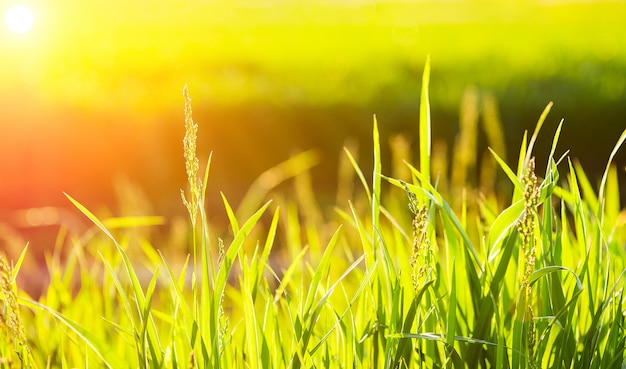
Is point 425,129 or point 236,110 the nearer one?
point 425,129

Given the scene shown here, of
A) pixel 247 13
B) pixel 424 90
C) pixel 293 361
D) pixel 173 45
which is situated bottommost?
pixel 293 361

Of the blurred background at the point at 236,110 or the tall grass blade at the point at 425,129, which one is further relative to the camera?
the blurred background at the point at 236,110

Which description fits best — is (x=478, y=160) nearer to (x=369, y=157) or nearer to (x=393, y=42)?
(x=369, y=157)

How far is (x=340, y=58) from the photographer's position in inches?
279

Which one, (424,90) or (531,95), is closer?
(424,90)

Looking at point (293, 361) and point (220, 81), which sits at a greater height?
point (220, 81)

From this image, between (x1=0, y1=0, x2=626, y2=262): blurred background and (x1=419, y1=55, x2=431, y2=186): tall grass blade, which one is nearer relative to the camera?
(x1=419, y1=55, x2=431, y2=186): tall grass blade

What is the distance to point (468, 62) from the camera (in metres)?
6.65

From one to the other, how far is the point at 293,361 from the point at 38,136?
5.18 m

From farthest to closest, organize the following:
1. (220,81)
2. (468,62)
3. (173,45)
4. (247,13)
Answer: (247,13), (173,45), (468,62), (220,81)

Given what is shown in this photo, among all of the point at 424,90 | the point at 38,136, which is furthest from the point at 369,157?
the point at 424,90

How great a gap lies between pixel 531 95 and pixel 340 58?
1959 mm

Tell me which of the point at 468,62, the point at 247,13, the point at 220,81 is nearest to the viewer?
the point at 220,81

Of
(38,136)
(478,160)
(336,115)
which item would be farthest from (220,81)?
(478,160)
